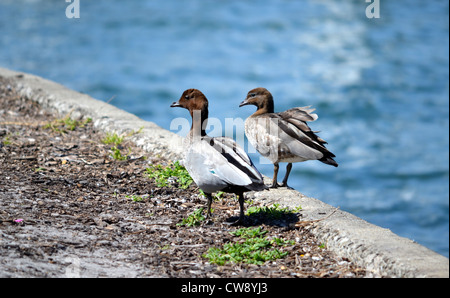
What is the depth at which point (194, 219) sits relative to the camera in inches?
184

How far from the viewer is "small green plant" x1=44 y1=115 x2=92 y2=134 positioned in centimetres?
699

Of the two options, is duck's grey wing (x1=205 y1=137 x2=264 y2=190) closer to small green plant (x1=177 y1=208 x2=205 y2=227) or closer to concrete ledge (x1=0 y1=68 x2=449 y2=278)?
small green plant (x1=177 y1=208 x2=205 y2=227)

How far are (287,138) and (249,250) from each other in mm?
1404

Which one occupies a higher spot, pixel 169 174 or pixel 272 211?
pixel 169 174

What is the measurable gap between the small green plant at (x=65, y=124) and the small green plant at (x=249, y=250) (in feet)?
11.3

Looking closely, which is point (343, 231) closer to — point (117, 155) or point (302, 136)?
point (302, 136)

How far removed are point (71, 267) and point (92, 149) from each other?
290cm

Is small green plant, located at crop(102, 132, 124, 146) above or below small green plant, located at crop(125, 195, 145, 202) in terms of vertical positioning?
above

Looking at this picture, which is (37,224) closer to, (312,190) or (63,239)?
(63,239)

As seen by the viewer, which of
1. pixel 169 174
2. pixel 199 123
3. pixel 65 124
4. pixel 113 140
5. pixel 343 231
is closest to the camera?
pixel 343 231
